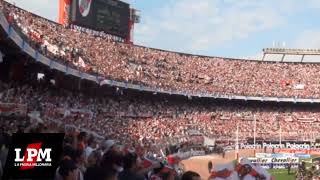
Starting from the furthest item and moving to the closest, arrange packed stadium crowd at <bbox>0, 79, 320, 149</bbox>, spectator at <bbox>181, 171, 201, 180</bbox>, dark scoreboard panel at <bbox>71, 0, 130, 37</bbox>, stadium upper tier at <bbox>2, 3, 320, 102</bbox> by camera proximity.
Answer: dark scoreboard panel at <bbox>71, 0, 130, 37</bbox>
stadium upper tier at <bbox>2, 3, 320, 102</bbox>
packed stadium crowd at <bbox>0, 79, 320, 149</bbox>
spectator at <bbox>181, 171, 201, 180</bbox>

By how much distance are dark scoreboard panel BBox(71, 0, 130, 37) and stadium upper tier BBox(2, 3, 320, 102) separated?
3.63ft

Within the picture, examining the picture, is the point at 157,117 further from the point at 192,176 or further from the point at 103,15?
the point at 192,176

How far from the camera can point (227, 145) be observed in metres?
52.8

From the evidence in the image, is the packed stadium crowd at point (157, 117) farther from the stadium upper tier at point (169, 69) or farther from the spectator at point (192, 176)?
the spectator at point (192, 176)

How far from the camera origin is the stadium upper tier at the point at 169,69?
154 ft

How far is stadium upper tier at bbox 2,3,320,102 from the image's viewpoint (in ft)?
154

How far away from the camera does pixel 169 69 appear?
63188 millimetres

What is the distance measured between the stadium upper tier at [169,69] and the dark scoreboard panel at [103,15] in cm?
111

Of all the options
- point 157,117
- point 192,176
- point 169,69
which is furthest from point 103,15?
point 192,176

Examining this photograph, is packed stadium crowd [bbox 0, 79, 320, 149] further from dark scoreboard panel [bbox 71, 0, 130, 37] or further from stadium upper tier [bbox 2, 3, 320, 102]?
dark scoreboard panel [bbox 71, 0, 130, 37]

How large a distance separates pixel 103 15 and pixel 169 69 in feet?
35.9

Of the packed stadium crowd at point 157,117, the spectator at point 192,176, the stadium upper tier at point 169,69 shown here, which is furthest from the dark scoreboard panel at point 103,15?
the spectator at point 192,176

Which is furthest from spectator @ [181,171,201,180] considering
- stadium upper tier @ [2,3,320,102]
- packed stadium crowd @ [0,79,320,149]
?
stadium upper tier @ [2,3,320,102]

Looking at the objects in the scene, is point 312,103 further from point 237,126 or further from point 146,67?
point 146,67
